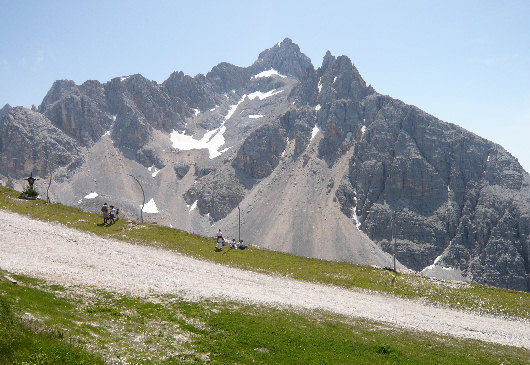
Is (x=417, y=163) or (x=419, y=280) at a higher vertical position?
(x=417, y=163)

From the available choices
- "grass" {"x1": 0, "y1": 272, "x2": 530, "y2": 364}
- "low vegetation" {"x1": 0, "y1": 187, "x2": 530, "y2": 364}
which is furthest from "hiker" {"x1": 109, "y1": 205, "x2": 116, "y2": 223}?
"low vegetation" {"x1": 0, "y1": 187, "x2": 530, "y2": 364}

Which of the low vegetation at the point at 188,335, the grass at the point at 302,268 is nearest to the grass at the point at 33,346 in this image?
the low vegetation at the point at 188,335

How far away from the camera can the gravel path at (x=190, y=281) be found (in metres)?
25.8

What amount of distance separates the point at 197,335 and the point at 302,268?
23.0 m

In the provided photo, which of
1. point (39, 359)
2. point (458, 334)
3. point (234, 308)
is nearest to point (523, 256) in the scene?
point (458, 334)

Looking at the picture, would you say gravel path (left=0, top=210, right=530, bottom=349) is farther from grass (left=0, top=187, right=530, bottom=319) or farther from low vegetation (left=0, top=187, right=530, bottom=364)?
low vegetation (left=0, top=187, right=530, bottom=364)

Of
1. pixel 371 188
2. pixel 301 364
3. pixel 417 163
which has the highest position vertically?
pixel 417 163

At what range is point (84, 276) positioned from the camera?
25594mm

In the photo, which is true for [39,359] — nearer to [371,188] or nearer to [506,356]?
[506,356]

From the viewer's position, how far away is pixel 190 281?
96.6 ft

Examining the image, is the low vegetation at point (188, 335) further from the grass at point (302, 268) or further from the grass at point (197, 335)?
the grass at point (302, 268)

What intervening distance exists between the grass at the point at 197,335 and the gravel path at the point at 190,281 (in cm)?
239

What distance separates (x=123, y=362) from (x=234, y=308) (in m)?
10.0

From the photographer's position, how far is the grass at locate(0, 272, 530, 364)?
14.2 metres
